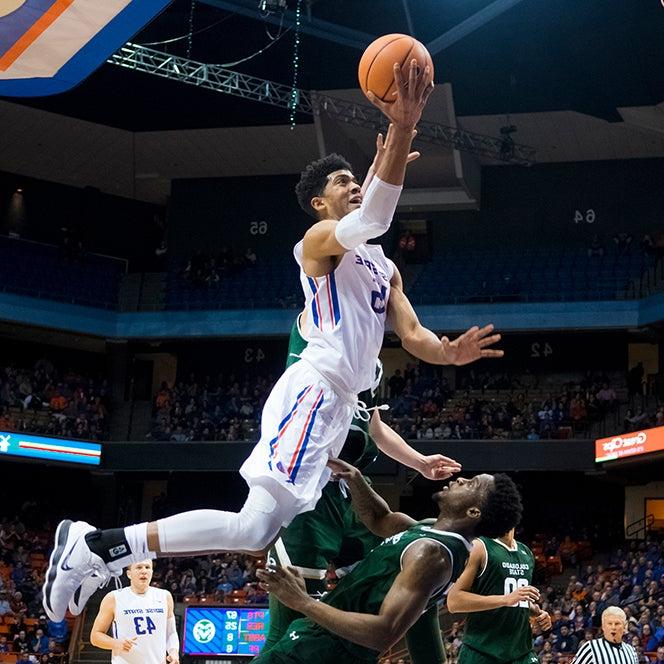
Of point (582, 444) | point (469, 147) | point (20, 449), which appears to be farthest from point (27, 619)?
point (469, 147)

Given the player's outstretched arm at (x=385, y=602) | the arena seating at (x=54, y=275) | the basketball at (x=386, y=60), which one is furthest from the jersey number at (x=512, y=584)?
the arena seating at (x=54, y=275)

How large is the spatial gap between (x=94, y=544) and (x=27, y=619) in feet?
65.6

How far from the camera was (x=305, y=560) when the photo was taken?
5500 millimetres

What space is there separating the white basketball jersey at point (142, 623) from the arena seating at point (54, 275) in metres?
20.2

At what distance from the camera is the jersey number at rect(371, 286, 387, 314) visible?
566 centimetres

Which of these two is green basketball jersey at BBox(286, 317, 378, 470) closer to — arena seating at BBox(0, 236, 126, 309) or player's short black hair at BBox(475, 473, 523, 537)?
player's short black hair at BBox(475, 473, 523, 537)

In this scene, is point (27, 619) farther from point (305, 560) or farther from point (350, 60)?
point (305, 560)

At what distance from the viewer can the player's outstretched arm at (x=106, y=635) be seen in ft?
32.2

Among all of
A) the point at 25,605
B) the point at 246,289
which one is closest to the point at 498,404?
the point at 246,289

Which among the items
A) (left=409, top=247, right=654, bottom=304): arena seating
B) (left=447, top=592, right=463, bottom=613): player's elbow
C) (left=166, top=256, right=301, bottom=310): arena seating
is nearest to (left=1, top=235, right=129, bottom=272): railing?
(left=166, top=256, right=301, bottom=310): arena seating

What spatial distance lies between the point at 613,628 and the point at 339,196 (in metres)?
4.90

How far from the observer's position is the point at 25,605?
80.5ft

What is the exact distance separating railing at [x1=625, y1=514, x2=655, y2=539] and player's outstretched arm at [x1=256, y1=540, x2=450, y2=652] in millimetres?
22507

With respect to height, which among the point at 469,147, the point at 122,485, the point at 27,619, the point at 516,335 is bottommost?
the point at 27,619
